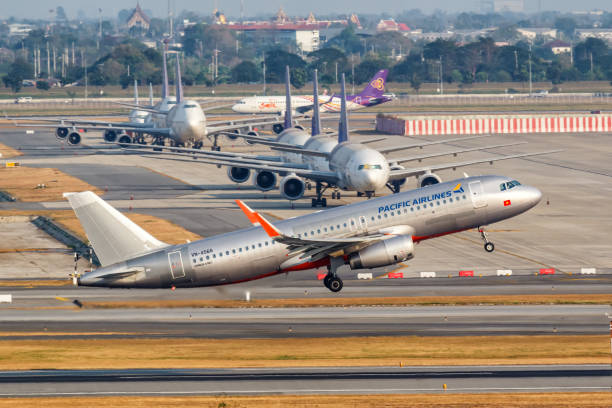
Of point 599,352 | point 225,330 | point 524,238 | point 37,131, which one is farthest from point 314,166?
point 37,131

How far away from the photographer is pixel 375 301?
57.2 metres

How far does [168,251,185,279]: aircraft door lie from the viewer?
5231 cm

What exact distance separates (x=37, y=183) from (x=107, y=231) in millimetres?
66694

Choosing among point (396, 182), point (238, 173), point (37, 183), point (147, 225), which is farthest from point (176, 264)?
point (37, 183)

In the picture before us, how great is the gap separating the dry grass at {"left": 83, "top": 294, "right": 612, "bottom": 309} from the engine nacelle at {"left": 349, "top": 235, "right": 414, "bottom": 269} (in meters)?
3.17

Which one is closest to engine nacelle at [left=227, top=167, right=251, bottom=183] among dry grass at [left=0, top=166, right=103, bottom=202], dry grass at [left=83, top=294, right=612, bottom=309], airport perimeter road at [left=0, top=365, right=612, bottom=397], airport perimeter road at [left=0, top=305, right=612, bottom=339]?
dry grass at [left=0, top=166, right=103, bottom=202]

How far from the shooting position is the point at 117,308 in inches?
2222

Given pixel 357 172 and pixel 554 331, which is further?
pixel 357 172

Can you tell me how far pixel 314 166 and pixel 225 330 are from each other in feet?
147

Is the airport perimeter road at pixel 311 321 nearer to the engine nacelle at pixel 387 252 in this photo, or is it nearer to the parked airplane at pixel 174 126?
the engine nacelle at pixel 387 252

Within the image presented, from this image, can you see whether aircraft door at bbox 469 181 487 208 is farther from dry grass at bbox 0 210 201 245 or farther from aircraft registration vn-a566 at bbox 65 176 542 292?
dry grass at bbox 0 210 201 245

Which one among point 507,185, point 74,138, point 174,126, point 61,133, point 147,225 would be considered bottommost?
point 147,225

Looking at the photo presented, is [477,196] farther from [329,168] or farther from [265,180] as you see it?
[265,180]

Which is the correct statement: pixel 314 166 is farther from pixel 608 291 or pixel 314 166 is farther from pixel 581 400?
pixel 581 400
